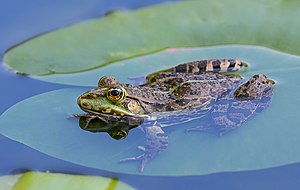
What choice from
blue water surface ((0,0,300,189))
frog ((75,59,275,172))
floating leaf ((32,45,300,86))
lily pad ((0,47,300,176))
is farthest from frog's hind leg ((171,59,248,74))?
blue water surface ((0,0,300,189))

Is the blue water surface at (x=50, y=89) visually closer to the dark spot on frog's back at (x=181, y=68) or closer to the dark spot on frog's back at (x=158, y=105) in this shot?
the dark spot on frog's back at (x=158, y=105)

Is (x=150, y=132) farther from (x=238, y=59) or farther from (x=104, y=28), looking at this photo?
(x=104, y=28)

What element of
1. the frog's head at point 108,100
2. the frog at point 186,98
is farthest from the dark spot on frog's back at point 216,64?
the frog's head at point 108,100

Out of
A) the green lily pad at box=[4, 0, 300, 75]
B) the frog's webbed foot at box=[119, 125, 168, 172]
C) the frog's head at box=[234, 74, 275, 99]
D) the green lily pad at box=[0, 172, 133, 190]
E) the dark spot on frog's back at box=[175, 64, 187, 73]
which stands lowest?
the frog's webbed foot at box=[119, 125, 168, 172]

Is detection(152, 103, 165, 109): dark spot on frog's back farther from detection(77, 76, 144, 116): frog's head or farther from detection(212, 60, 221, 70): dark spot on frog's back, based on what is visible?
detection(212, 60, 221, 70): dark spot on frog's back

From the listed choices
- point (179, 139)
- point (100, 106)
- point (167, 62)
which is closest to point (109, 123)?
point (100, 106)

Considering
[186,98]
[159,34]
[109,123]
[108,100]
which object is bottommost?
[109,123]

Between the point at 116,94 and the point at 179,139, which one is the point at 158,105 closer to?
the point at 116,94

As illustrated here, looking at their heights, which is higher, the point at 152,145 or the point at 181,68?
the point at 181,68
